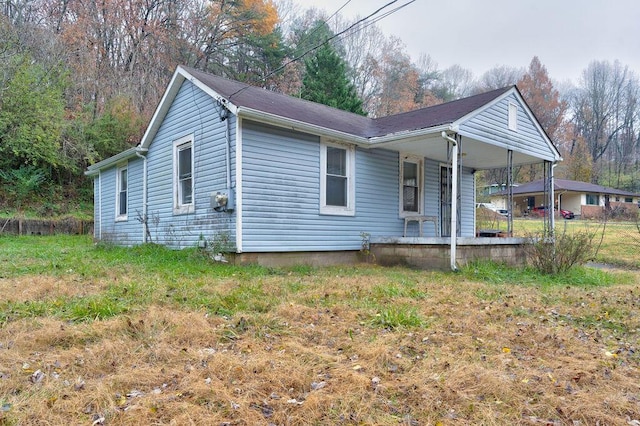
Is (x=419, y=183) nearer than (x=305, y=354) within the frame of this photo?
No

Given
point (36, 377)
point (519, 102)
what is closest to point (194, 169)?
point (36, 377)

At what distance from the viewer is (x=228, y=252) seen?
748cm

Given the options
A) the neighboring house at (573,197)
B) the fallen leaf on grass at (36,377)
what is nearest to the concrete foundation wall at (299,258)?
the fallen leaf on grass at (36,377)

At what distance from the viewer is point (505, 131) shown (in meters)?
9.29

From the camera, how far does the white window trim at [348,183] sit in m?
8.55

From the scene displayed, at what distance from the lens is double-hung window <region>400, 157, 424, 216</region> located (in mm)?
10211

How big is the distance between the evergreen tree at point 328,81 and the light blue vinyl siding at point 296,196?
1375 centimetres

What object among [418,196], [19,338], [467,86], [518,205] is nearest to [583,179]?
[518,205]

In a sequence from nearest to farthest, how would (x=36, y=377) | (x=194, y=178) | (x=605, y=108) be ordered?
(x=36, y=377) → (x=194, y=178) → (x=605, y=108)

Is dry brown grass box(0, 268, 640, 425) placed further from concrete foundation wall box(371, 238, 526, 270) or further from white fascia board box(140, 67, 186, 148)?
white fascia board box(140, 67, 186, 148)

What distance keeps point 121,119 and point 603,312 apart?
18167 mm

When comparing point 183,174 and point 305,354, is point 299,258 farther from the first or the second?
point 305,354

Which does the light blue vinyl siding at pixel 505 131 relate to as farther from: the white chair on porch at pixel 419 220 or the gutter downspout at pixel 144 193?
the gutter downspout at pixel 144 193

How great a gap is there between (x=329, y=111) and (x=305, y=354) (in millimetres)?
8781
